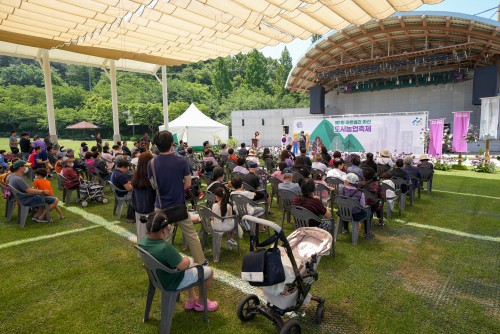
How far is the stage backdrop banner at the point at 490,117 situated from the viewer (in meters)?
12.6

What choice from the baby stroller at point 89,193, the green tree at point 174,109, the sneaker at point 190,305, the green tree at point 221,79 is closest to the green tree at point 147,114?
the green tree at point 174,109

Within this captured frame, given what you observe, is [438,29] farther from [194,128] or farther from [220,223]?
[220,223]

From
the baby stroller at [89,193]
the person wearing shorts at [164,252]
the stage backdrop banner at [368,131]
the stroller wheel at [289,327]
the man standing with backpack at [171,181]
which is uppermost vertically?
the stage backdrop banner at [368,131]

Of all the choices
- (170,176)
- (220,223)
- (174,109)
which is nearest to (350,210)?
(220,223)

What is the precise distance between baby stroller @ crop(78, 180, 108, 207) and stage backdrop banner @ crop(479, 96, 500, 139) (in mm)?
14345

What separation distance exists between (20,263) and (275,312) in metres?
3.73

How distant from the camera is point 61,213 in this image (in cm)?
635

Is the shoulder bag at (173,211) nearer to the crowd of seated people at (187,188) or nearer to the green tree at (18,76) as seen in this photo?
the crowd of seated people at (187,188)

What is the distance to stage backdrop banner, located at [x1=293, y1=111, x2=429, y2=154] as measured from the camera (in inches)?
561

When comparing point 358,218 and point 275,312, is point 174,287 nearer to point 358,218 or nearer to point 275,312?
point 275,312

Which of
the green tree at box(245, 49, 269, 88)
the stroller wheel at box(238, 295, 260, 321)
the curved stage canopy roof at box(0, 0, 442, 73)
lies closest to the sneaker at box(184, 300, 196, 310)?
the stroller wheel at box(238, 295, 260, 321)

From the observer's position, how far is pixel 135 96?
145 ft

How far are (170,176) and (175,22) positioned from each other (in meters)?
8.20

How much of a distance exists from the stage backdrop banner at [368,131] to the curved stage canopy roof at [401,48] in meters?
7.87
